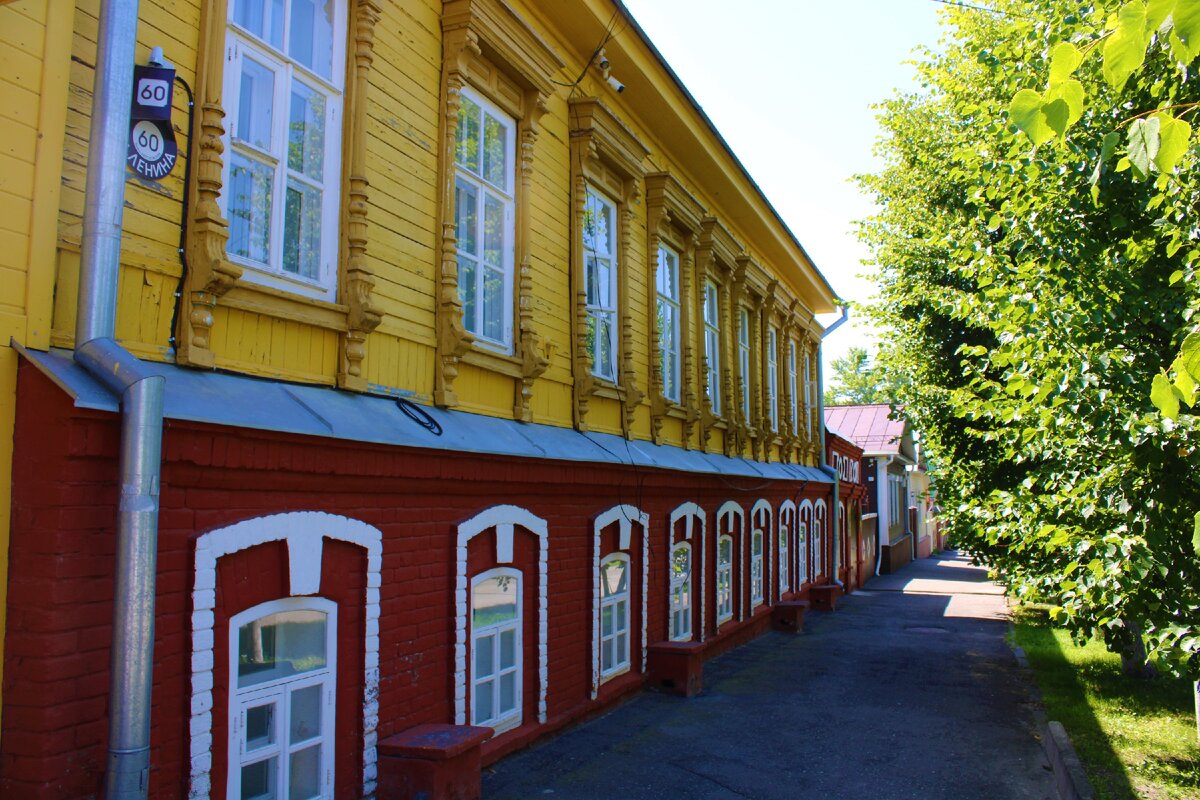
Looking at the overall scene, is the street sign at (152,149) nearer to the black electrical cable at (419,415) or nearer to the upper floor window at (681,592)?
the black electrical cable at (419,415)

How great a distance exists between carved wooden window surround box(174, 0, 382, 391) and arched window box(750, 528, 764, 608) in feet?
34.4

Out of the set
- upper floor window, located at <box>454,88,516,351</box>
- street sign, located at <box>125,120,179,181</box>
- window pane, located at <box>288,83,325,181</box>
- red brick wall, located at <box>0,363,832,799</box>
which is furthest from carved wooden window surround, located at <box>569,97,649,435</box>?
street sign, located at <box>125,120,179,181</box>

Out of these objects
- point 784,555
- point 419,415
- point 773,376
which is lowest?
point 784,555

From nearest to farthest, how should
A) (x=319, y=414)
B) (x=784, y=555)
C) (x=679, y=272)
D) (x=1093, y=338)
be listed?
(x=319, y=414), (x=1093, y=338), (x=679, y=272), (x=784, y=555)

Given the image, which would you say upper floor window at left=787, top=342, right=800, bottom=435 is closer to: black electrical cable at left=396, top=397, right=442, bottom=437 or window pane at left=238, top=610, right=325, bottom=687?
black electrical cable at left=396, top=397, right=442, bottom=437

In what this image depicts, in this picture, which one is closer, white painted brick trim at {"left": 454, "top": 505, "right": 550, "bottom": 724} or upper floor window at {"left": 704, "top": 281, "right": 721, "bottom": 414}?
white painted brick trim at {"left": 454, "top": 505, "right": 550, "bottom": 724}

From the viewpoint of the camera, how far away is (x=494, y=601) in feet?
23.1

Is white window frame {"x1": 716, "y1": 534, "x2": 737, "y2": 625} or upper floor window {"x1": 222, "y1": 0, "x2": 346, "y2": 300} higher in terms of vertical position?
upper floor window {"x1": 222, "y1": 0, "x2": 346, "y2": 300}

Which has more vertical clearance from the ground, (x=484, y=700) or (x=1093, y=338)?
(x=1093, y=338)

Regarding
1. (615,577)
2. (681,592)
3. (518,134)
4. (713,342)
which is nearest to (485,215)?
(518,134)

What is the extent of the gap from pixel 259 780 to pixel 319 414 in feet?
6.32

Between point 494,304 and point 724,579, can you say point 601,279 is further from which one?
point 724,579

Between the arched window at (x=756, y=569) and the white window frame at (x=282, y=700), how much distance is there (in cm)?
1044

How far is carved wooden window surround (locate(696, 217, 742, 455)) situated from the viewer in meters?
12.8
